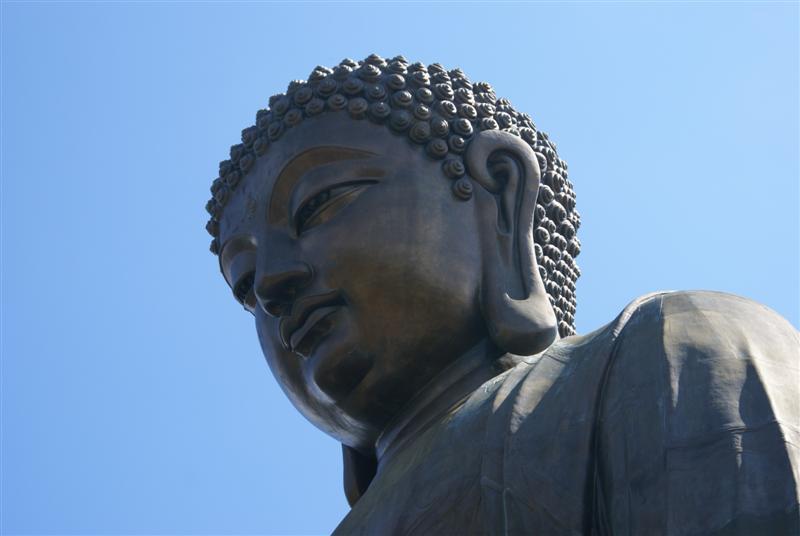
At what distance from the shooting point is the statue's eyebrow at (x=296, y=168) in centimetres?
849

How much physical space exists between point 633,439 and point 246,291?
111 inches

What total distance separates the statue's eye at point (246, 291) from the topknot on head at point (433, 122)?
48 cm

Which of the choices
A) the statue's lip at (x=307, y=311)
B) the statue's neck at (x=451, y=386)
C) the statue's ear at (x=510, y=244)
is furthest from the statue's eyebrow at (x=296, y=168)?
the statue's neck at (x=451, y=386)

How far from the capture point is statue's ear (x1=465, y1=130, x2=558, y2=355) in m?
8.12

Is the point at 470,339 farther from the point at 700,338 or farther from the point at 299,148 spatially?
the point at 700,338

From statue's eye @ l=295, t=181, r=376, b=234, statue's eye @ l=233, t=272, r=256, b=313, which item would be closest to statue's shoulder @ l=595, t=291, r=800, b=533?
statue's eye @ l=295, t=181, r=376, b=234

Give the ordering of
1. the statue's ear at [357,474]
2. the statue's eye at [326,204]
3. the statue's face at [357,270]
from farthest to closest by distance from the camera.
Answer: the statue's ear at [357,474], the statue's eye at [326,204], the statue's face at [357,270]

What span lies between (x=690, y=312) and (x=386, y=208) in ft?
5.62

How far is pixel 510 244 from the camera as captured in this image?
8.46 metres

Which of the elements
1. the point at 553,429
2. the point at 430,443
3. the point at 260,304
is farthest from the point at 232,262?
the point at 553,429

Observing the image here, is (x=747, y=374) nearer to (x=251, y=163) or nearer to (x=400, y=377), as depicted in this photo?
(x=400, y=377)

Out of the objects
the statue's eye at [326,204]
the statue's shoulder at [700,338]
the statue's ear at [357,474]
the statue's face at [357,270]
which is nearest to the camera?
the statue's shoulder at [700,338]

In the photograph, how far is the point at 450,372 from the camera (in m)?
8.16

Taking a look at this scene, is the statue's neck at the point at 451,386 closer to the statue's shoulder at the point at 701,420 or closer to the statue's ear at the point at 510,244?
the statue's ear at the point at 510,244
